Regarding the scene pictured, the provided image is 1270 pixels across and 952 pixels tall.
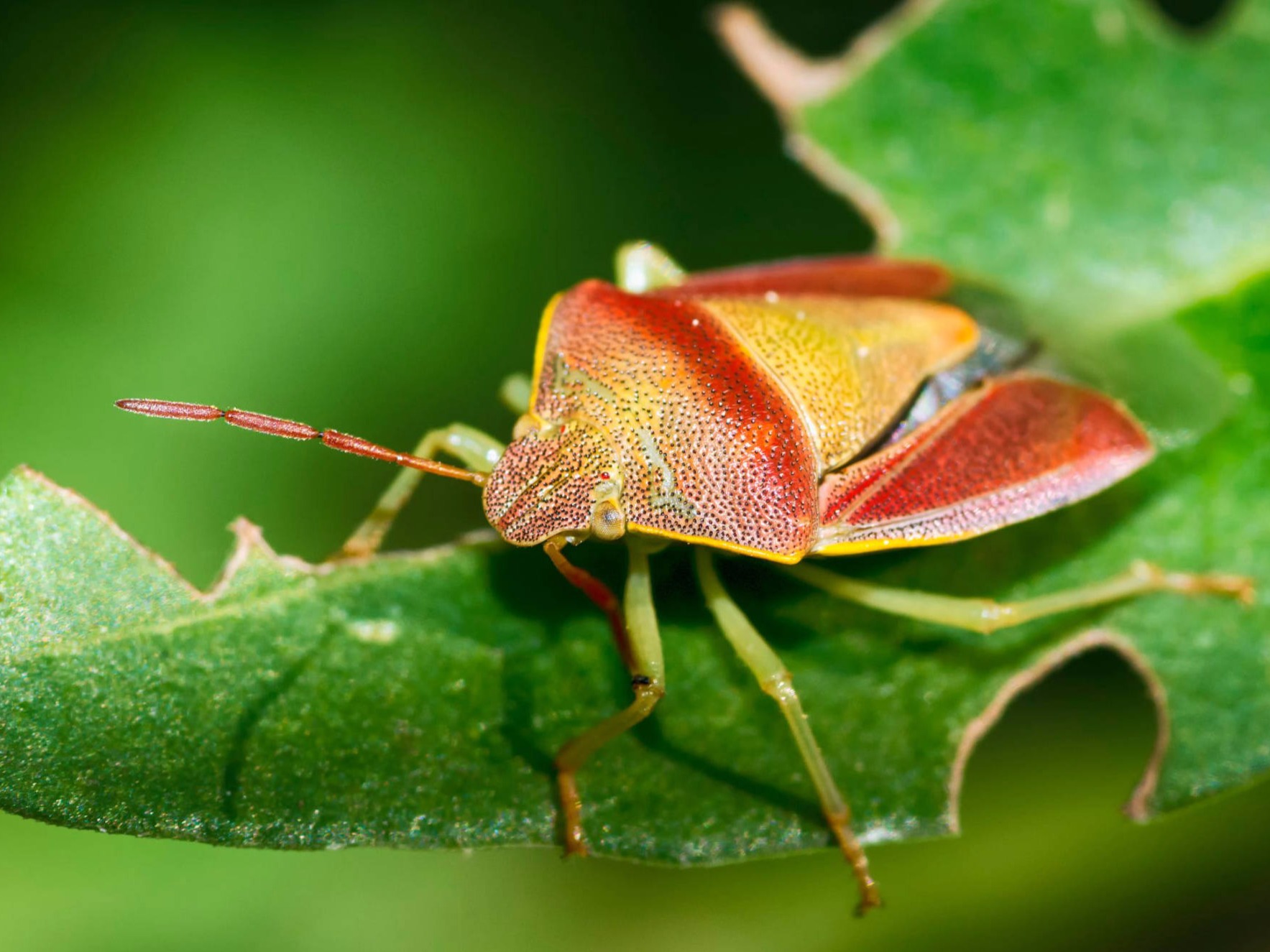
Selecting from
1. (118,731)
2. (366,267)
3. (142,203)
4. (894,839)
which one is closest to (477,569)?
(118,731)

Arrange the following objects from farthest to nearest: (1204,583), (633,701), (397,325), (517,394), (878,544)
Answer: (397,325) < (517,394) < (1204,583) < (878,544) < (633,701)

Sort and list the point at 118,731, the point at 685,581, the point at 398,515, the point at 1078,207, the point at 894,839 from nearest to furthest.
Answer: the point at 118,731, the point at 894,839, the point at 685,581, the point at 398,515, the point at 1078,207

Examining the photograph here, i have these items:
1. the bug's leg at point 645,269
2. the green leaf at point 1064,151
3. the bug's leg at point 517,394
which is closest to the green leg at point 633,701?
the bug's leg at point 517,394

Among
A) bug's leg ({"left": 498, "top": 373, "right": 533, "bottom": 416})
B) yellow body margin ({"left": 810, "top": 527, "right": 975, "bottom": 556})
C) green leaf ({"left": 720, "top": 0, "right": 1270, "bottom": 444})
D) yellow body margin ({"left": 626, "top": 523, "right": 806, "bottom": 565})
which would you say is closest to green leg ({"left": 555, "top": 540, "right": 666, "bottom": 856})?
yellow body margin ({"left": 626, "top": 523, "right": 806, "bottom": 565})

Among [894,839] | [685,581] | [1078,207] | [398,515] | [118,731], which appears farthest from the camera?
[1078,207]

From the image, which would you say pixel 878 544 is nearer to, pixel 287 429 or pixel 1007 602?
pixel 1007 602

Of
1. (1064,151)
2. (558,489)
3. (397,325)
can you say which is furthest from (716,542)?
(1064,151)

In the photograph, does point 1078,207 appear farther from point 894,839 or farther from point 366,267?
point 366,267

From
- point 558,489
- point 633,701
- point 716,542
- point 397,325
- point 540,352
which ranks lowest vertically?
point 633,701

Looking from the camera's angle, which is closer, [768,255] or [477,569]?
[477,569]
